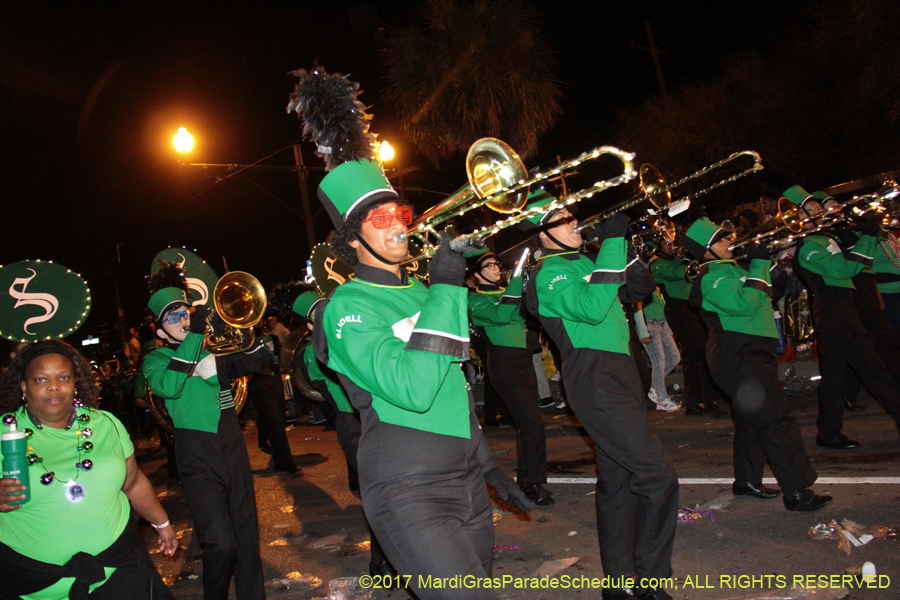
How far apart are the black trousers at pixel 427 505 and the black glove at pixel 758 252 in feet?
12.5

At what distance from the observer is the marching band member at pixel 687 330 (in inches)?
356

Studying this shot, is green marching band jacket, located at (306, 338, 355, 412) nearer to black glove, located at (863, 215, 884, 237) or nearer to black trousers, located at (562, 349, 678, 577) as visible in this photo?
black trousers, located at (562, 349, 678, 577)

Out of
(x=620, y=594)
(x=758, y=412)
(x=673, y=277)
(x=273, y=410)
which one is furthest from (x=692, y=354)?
(x=620, y=594)

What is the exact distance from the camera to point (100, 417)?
138 inches

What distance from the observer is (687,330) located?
31.7 feet

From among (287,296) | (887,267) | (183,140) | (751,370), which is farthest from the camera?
(183,140)

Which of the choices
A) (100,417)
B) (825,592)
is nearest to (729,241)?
(825,592)

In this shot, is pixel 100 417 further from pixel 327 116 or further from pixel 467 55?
pixel 467 55

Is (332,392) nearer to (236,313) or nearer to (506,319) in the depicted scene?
(236,313)

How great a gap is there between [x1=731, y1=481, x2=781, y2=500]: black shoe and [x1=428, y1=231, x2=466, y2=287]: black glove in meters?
3.76

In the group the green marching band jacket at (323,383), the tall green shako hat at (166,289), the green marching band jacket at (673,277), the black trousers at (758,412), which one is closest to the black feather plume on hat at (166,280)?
the tall green shako hat at (166,289)

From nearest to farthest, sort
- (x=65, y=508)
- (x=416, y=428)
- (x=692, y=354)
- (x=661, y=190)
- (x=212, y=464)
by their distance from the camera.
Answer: (x=416, y=428), (x=65, y=508), (x=212, y=464), (x=661, y=190), (x=692, y=354)

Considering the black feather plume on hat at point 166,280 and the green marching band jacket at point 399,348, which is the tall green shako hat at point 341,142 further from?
the black feather plume on hat at point 166,280

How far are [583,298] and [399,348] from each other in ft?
5.81
